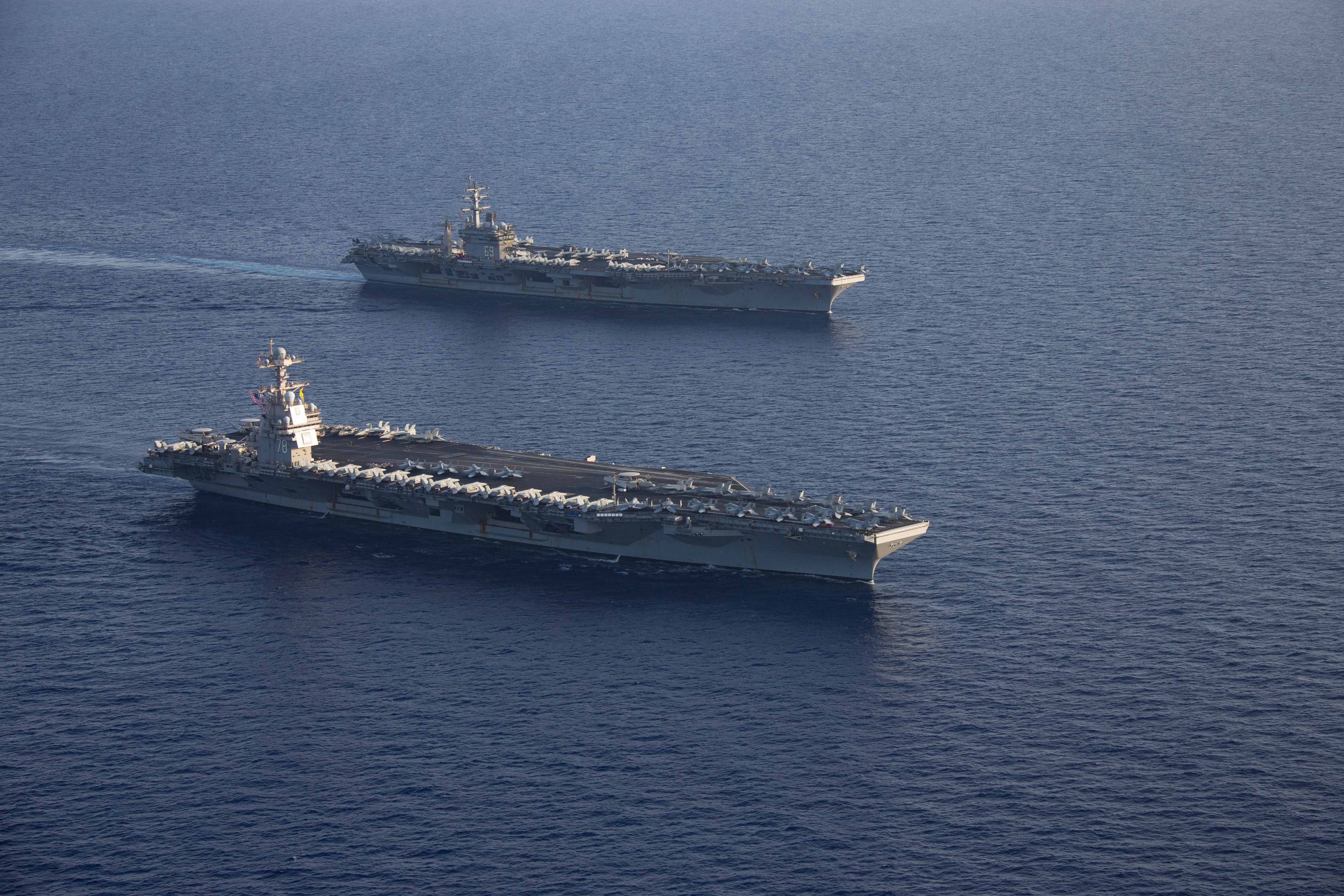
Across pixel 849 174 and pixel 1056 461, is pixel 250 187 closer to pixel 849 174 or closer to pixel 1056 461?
pixel 849 174

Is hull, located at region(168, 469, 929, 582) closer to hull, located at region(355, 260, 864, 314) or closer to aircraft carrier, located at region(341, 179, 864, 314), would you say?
aircraft carrier, located at region(341, 179, 864, 314)

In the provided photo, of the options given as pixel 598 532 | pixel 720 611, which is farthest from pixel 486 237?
pixel 720 611

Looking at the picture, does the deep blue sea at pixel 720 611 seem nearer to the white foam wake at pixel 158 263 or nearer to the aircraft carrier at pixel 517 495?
the white foam wake at pixel 158 263

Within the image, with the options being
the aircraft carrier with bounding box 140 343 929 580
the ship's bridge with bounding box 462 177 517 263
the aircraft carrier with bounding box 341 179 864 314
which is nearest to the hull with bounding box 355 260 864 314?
the aircraft carrier with bounding box 341 179 864 314

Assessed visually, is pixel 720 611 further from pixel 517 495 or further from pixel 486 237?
pixel 486 237

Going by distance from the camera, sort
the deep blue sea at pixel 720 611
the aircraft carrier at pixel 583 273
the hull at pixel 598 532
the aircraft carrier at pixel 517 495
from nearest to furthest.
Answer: the deep blue sea at pixel 720 611 → the hull at pixel 598 532 → the aircraft carrier at pixel 517 495 → the aircraft carrier at pixel 583 273

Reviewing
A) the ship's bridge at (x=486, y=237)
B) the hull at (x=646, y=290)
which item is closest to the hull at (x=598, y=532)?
the hull at (x=646, y=290)
